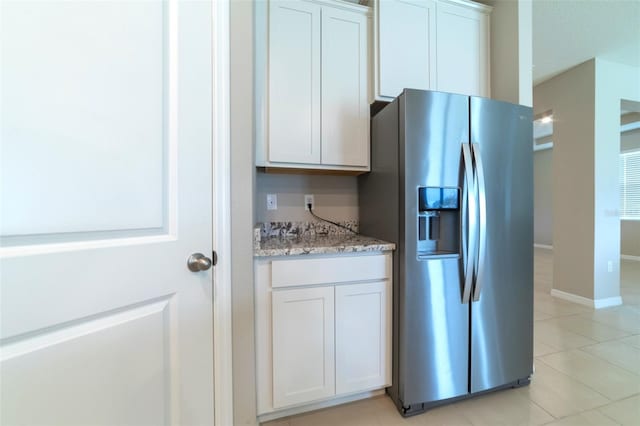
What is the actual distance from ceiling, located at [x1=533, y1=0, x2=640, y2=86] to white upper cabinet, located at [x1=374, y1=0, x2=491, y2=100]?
77 centimetres

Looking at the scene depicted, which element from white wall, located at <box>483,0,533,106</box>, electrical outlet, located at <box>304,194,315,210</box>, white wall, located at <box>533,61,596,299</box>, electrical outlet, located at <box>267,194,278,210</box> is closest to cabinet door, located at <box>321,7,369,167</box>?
electrical outlet, located at <box>304,194,315,210</box>

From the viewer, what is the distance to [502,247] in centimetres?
143

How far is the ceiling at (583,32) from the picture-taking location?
201 centimetres

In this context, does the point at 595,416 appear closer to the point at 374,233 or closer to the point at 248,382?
the point at 374,233

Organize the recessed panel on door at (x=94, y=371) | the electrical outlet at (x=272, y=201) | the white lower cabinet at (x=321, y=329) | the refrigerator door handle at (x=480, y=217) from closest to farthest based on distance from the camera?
the recessed panel on door at (x=94, y=371) < the white lower cabinet at (x=321, y=329) < the refrigerator door handle at (x=480, y=217) < the electrical outlet at (x=272, y=201)

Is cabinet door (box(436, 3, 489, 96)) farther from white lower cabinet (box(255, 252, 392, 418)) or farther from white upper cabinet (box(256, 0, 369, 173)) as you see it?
white lower cabinet (box(255, 252, 392, 418))

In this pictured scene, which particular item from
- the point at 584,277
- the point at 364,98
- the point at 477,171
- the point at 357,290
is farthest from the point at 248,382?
the point at 584,277

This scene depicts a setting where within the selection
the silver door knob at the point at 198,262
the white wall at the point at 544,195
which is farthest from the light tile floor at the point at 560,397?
the white wall at the point at 544,195

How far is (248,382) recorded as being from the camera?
3.52 feet

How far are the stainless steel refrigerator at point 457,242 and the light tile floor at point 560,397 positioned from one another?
88 mm

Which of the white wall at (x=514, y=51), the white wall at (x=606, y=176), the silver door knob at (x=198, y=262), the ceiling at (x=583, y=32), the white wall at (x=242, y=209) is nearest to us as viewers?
the silver door knob at (x=198, y=262)

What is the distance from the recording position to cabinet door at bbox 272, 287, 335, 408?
4.05 feet

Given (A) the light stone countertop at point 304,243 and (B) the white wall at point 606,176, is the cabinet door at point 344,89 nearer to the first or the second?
(A) the light stone countertop at point 304,243

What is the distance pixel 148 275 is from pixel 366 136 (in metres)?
1.49
